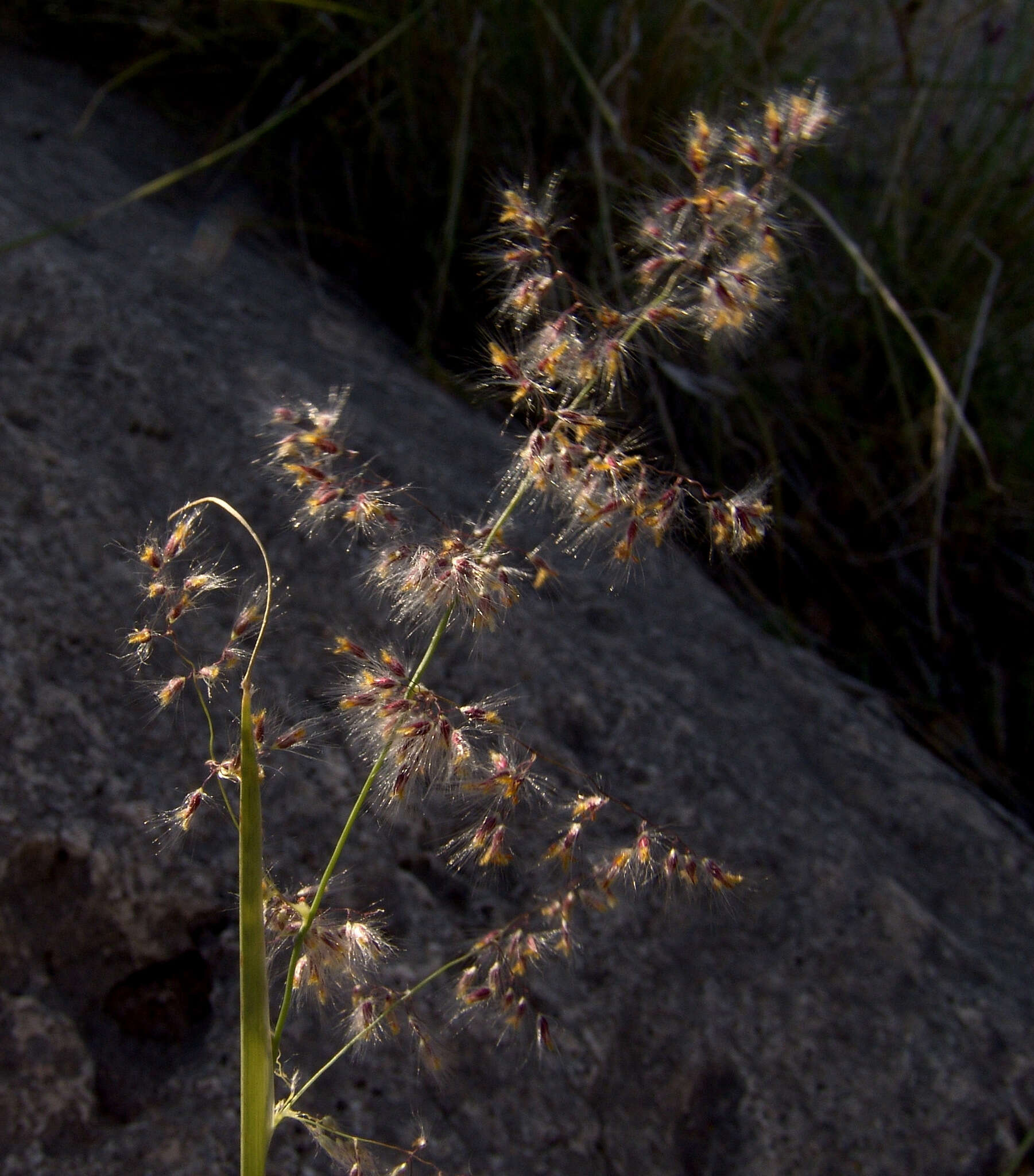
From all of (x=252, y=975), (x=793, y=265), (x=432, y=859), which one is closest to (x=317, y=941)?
(x=252, y=975)

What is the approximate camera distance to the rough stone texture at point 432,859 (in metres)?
1.17

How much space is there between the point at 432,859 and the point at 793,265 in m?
1.98

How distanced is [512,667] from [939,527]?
1.26 metres

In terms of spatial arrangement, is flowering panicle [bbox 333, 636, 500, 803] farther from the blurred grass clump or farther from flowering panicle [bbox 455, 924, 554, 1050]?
the blurred grass clump

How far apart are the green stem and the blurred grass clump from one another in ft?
5.34

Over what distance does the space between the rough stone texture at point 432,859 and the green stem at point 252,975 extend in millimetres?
294

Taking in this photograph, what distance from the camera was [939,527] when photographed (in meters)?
2.38

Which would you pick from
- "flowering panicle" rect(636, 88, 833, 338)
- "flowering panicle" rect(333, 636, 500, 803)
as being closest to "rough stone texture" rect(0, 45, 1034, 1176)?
"flowering panicle" rect(333, 636, 500, 803)

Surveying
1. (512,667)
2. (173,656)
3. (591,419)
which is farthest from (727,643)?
(591,419)

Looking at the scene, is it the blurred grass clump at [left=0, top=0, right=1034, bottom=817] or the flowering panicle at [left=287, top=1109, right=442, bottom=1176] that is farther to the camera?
the blurred grass clump at [left=0, top=0, right=1034, bottom=817]

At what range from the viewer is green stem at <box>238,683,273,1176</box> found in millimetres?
845

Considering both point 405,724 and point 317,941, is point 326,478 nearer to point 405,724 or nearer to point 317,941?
point 405,724

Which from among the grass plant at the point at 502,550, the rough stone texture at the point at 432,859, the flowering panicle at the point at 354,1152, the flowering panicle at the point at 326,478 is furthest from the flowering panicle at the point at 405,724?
the rough stone texture at the point at 432,859

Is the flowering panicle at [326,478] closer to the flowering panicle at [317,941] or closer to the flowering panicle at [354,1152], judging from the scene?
the flowering panicle at [317,941]
